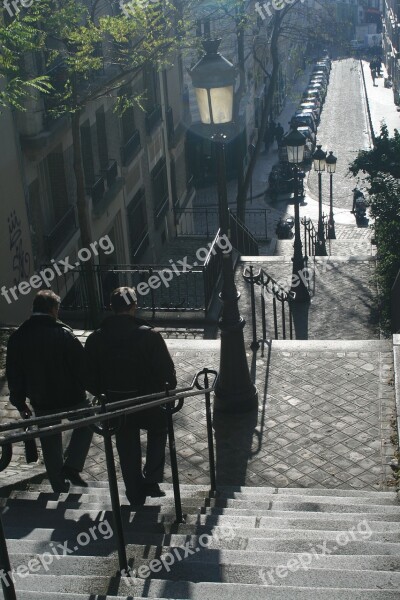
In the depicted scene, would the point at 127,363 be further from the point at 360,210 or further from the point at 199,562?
the point at 360,210

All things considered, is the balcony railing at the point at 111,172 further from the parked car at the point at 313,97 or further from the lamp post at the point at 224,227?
the parked car at the point at 313,97

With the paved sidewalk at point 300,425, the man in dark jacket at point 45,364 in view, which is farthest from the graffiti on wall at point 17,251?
the man in dark jacket at point 45,364

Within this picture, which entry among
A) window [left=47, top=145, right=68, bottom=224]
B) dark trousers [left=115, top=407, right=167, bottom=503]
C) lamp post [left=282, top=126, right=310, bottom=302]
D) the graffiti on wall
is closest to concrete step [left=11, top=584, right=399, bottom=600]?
dark trousers [left=115, top=407, right=167, bottom=503]

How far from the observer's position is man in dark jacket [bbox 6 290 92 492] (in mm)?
6406

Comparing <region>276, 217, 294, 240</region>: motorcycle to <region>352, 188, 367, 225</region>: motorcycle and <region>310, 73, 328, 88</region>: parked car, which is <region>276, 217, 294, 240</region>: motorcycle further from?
<region>310, 73, 328, 88</region>: parked car

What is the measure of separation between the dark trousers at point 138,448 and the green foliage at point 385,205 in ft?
26.4

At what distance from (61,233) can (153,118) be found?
402 inches

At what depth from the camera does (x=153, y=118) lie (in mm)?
27141

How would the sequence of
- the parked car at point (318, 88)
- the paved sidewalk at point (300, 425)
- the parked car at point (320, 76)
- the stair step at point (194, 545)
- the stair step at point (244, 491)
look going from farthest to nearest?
the parked car at point (320, 76) < the parked car at point (318, 88) < the paved sidewalk at point (300, 425) < the stair step at point (244, 491) < the stair step at point (194, 545)

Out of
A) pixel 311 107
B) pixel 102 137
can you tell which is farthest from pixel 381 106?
pixel 102 137

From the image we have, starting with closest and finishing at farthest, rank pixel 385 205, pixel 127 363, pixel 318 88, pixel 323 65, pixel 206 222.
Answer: pixel 127 363
pixel 385 205
pixel 206 222
pixel 318 88
pixel 323 65

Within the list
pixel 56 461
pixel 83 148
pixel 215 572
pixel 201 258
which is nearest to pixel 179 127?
pixel 201 258

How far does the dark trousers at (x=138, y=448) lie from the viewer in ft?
20.6

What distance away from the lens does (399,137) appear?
2070cm
